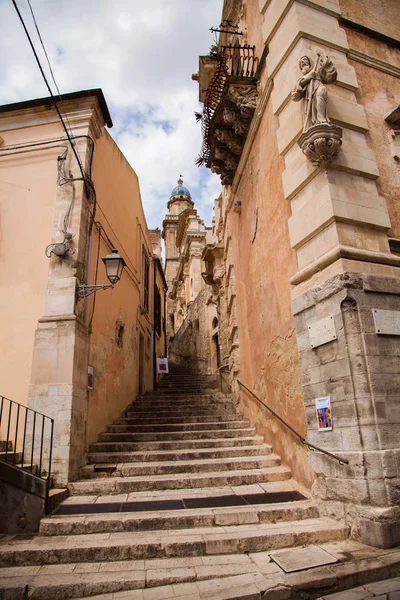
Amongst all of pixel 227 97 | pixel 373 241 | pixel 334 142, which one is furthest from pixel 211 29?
pixel 373 241

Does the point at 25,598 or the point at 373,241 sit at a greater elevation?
the point at 373,241

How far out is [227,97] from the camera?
7.17m

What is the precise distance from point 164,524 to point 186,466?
1551 millimetres

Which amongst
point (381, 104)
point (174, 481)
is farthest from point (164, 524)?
point (381, 104)

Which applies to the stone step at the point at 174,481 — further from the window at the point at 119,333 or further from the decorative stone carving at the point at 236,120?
the decorative stone carving at the point at 236,120

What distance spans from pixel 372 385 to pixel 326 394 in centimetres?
56

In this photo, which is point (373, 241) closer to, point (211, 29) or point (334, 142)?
Answer: point (334, 142)

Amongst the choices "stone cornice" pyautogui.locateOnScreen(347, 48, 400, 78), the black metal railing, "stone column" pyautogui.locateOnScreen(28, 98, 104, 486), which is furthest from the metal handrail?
"stone cornice" pyautogui.locateOnScreen(347, 48, 400, 78)

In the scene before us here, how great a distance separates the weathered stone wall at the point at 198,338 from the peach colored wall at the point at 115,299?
18.9 feet

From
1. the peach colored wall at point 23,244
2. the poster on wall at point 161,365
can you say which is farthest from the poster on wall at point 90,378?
the poster on wall at point 161,365

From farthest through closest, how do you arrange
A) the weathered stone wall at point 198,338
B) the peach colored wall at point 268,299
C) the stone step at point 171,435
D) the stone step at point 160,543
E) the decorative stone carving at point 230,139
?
the weathered stone wall at point 198,338
the decorative stone carving at point 230,139
the stone step at point 171,435
the peach colored wall at point 268,299
the stone step at point 160,543

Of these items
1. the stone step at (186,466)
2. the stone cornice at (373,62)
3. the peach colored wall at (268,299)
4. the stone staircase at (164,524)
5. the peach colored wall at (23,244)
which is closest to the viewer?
the stone staircase at (164,524)

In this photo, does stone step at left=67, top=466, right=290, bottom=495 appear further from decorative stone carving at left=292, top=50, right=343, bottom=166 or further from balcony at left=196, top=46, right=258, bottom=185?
balcony at left=196, top=46, right=258, bottom=185

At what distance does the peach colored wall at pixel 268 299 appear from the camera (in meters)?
5.41
